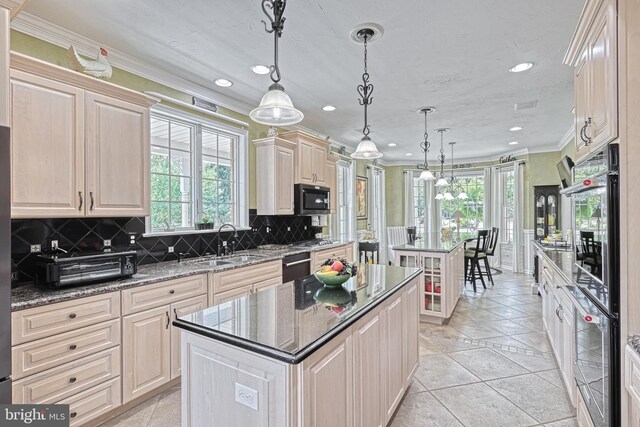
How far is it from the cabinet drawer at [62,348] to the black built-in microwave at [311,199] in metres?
2.74

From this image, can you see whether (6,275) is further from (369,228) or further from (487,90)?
(369,228)

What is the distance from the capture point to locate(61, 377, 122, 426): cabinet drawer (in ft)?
6.51

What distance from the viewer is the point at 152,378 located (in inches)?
94.4

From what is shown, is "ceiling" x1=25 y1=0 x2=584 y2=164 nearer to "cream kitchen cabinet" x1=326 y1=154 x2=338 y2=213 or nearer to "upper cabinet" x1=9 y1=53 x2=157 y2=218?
"upper cabinet" x1=9 y1=53 x2=157 y2=218

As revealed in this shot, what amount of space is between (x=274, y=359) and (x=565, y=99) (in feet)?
15.4

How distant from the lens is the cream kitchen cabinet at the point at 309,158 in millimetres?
4539

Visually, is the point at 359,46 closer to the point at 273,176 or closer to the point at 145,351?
the point at 273,176

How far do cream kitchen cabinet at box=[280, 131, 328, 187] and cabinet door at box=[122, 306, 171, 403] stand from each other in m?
2.63

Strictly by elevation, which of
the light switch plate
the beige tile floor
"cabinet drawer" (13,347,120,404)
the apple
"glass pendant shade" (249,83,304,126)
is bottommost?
the beige tile floor

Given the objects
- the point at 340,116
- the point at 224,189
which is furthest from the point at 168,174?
the point at 340,116

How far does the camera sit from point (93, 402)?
207 cm

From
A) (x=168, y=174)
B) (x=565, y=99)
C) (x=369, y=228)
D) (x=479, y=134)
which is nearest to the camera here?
(x=168, y=174)

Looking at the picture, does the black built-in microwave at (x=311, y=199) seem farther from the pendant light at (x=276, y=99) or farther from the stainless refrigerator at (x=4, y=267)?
the stainless refrigerator at (x=4, y=267)

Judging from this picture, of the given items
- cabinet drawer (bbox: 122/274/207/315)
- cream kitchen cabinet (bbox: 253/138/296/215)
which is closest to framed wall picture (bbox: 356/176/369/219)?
cream kitchen cabinet (bbox: 253/138/296/215)
